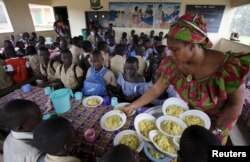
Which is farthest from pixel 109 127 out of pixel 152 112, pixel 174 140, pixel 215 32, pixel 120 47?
pixel 215 32

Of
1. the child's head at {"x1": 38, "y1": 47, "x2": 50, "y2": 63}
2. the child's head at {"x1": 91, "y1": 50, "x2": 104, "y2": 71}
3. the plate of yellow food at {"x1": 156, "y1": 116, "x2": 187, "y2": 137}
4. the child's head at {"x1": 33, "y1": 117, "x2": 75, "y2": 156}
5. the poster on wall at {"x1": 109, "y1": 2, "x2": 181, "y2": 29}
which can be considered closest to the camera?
the child's head at {"x1": 33, "y1": 117, "x2": 75, "y2": 156}

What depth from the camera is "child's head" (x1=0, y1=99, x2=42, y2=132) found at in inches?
40.9

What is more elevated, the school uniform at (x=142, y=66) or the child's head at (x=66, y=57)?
the child's head at (x=66, y=57)

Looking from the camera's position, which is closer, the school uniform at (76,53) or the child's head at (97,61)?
the child's head at (97,61)

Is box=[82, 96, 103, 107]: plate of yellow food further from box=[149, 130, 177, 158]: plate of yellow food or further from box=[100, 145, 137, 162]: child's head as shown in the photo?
box=[100, 145, 137, 162]: child's head

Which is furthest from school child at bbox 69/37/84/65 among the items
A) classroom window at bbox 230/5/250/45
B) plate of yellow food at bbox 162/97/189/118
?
classroom window at bbox 230/5/250/45

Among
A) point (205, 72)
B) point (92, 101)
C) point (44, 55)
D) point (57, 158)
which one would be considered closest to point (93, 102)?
point (92, 101)

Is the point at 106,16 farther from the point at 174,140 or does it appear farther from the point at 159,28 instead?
the point at 174,140

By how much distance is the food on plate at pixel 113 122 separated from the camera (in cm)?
134

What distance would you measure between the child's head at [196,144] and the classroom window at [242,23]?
621 centimetres

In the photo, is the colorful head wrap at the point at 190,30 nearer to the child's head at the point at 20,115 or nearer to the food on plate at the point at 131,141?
the food on plate at the point at 131,141

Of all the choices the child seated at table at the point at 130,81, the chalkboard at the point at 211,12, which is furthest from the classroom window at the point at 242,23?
the child seated at table at the point at 130,81

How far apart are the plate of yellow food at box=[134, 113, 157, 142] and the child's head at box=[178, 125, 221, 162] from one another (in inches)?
17.1

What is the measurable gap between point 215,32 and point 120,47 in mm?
5439
